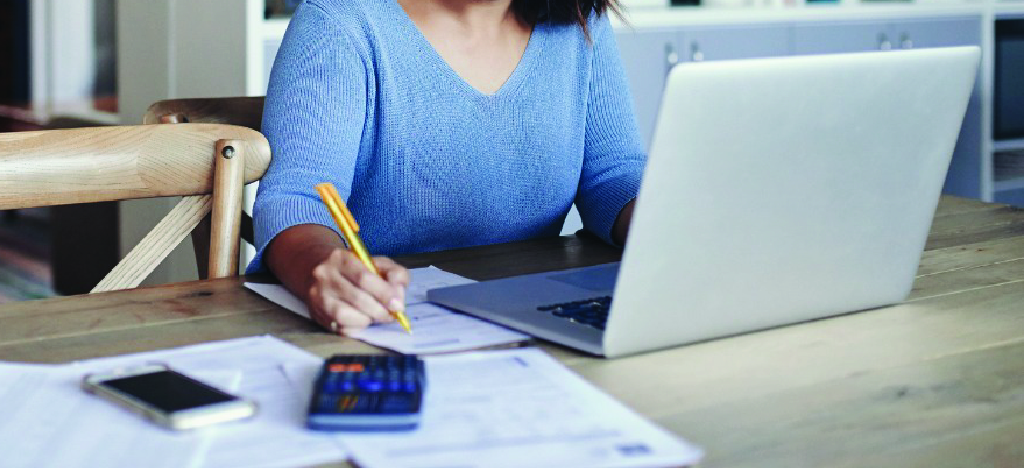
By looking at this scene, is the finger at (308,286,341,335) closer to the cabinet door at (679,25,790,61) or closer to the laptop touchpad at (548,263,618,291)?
the laptop touchpad at (548,263,618,291)

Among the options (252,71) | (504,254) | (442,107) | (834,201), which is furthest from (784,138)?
(252,71)

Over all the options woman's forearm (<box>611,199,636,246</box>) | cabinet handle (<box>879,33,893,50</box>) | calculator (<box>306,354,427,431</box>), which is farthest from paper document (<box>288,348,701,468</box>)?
cabinet handle (<box>879,33,893,50</box>)

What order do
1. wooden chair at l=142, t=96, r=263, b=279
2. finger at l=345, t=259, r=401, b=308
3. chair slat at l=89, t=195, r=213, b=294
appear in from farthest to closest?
wooden chair at l=142, t=96, r=263, b=279
chair slat at l=89, t=195, r=213, b=294
finger at l=345, t=259, r=401, b=308

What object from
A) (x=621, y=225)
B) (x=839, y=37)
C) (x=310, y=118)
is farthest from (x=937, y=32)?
(x=310, y=118)

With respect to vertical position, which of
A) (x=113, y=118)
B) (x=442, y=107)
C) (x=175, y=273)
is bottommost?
(x=175, y=273)

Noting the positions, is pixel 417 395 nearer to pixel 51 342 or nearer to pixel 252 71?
pixel 51 342

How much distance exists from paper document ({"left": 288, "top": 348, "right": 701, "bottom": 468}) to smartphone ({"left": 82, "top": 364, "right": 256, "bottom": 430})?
68 mm

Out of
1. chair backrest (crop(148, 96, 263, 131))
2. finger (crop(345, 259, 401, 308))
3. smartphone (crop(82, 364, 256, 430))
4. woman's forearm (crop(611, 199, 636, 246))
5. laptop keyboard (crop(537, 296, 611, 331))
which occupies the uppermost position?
chair backrest (crop(148, 96, 263, 131))

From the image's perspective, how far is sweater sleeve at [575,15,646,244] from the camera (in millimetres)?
1594

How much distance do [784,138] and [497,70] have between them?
0.75 m

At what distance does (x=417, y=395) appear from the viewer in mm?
698

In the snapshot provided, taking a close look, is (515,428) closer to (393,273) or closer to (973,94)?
(393,273)

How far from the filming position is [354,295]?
0.91 metres

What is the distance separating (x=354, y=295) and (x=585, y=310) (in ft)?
0.61
